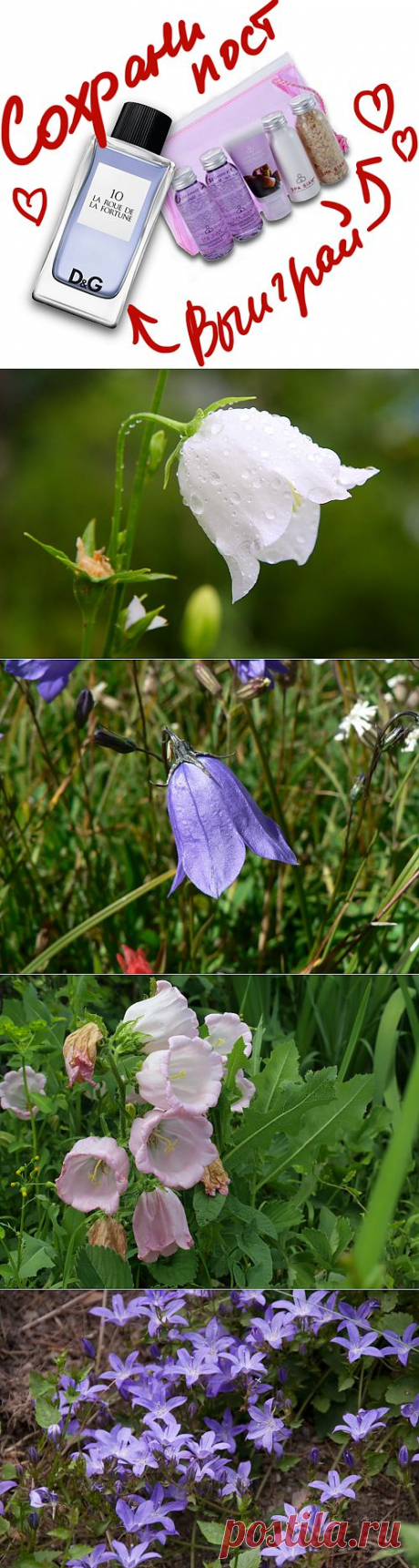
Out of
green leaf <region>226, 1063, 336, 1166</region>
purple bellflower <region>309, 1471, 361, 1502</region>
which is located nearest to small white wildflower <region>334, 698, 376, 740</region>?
green leaf <region>226, 1063, 336, 1166</region>

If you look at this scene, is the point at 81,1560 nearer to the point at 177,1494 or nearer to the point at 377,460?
the point at 177,1494

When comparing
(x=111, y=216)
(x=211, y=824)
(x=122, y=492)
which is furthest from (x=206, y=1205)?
(x=111, y=216)

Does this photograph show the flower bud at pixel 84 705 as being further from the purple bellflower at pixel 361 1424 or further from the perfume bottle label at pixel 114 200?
the purple bellflower at pixel 361 1424

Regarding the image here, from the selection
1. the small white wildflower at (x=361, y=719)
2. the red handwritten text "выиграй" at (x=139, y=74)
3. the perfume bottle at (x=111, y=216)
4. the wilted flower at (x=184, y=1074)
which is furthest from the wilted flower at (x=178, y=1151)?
the red handwritten text "выиграй" at (x=139, y=74)

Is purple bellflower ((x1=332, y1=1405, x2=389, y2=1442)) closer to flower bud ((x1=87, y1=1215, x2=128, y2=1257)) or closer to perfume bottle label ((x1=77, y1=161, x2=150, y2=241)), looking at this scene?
flower bud ((x1=87, y1=1215, x2=128, y2=1257))

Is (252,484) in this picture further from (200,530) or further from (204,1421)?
(204,1421)
